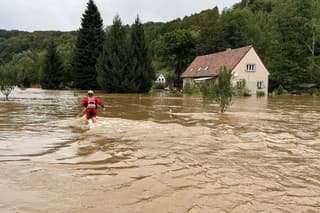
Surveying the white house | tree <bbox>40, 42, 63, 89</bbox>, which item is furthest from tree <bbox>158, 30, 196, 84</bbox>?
tree <bbox>40, 42, 63, 89</bbox>

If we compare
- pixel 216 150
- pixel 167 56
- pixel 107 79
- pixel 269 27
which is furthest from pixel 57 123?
pixel 167 56

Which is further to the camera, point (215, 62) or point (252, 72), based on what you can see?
point (215, 62)

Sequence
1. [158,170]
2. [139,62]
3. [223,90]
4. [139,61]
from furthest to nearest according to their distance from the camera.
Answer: [139,61], [139,62], [223,90], [158,170]

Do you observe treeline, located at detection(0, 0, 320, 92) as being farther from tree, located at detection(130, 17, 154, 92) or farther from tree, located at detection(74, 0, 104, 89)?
tree, located at detection(74, 0, 104, 89)

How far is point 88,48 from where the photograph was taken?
56.6 metres

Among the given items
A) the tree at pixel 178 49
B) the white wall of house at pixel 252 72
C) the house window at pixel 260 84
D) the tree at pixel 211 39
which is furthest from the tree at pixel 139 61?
the tree at pixel 211 39

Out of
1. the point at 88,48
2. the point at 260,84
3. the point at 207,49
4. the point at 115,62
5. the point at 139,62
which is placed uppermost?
the point at 207,49

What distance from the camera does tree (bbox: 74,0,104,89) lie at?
182 feet

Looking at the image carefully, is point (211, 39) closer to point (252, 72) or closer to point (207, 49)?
point (207, 49)

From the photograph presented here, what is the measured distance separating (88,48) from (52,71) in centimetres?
1133

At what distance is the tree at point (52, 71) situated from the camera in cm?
6325

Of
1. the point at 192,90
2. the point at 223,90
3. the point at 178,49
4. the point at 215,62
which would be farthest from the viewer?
the point at 178,49

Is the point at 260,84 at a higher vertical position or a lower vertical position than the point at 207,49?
lower

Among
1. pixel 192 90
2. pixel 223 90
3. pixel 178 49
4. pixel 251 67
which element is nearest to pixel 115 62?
pixel 192 90
